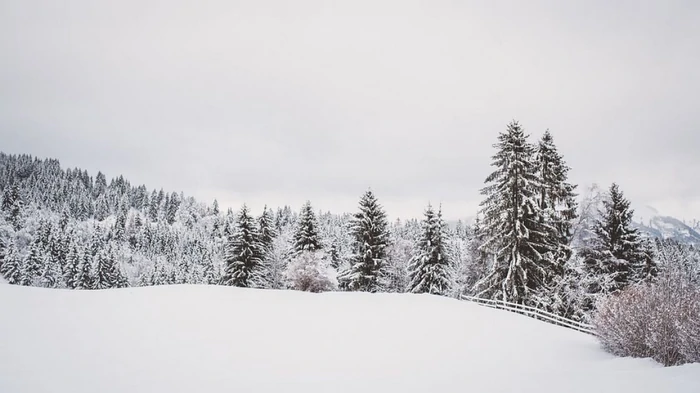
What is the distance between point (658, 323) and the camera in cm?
1016

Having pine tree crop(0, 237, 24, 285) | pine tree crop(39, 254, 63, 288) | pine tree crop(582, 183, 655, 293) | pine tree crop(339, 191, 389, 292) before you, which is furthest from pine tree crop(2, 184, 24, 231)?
pine tree crop(582, 183, 655, 293)

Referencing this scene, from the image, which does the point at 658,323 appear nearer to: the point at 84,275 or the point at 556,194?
the point at 556,194

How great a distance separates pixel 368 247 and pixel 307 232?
24.2 ft

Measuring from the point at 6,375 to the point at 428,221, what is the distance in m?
31.5

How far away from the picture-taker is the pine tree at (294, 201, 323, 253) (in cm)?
3806

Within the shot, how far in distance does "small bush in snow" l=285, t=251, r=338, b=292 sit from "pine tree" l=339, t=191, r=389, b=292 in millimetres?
1831

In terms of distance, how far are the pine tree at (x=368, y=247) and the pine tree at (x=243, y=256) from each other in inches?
349

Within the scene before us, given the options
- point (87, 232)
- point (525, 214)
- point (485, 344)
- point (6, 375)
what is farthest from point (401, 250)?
point (87, 232)

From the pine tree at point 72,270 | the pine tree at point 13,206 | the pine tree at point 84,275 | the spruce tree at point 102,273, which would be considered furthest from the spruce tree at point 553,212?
the pine tree at point 13,206

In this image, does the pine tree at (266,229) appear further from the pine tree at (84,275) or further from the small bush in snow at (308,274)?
the pine tree at (84,275)

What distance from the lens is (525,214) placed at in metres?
24.1

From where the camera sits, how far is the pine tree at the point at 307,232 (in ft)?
125

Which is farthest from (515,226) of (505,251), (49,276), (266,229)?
(49,276)

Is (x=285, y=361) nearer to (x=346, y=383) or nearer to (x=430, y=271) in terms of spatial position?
(x=346, y=383)
